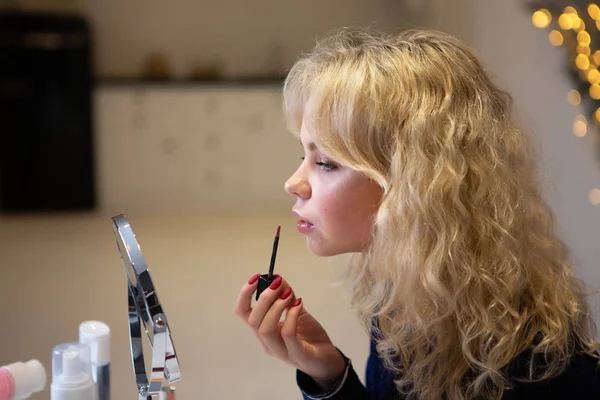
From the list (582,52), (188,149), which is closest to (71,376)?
(582,52)

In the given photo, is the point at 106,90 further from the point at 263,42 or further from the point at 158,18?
the point at 263,42

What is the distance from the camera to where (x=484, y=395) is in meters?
0.76

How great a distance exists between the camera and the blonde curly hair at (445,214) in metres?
0.75

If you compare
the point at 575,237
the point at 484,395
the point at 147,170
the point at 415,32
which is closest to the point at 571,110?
the point at 575,237

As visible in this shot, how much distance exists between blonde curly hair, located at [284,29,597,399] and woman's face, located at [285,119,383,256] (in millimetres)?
21

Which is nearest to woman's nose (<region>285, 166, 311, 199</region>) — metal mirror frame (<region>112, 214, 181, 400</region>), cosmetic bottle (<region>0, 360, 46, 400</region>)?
metal mirror frame (<region>112, 214, 181, 400</region>)

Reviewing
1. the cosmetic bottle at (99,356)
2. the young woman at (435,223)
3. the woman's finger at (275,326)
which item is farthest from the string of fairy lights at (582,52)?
the cosmetic bottle at (99,356)

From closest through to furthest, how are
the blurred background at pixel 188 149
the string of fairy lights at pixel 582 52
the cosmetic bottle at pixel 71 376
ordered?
the cosmetic bottle at pixel 71 376 → the string of fairy lights at pixel 582 52 → the blurred background at pixel 188 149

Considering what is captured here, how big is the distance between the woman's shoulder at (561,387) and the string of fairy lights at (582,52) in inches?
48.3

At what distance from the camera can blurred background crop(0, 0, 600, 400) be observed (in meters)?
2.08

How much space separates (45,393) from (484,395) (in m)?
0.48

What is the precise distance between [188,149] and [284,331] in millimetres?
3357

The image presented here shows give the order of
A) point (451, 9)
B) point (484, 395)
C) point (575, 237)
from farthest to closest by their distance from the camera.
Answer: point (451, 9) → point (575, 237) → point (484, 395)

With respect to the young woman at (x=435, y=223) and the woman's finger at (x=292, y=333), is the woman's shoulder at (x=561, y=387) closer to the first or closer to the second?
the young woman at (x=435, y=223)
